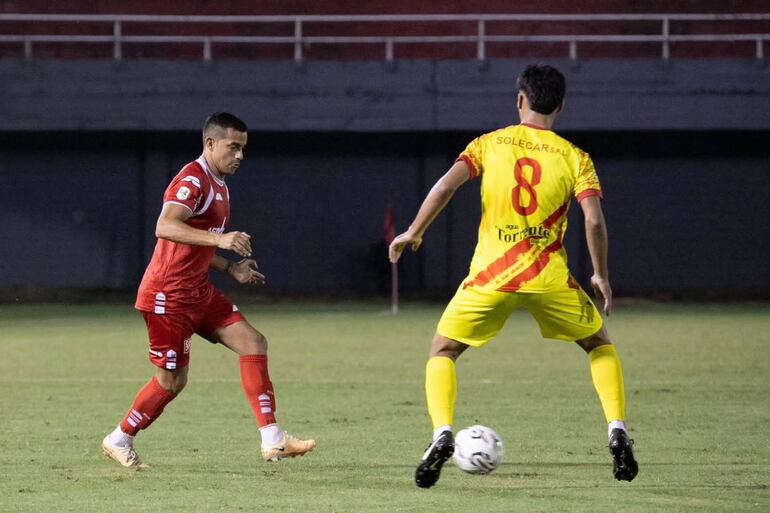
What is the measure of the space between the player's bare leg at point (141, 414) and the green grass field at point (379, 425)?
130mm

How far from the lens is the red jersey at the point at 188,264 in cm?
759

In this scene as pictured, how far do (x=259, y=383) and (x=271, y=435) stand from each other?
322mm

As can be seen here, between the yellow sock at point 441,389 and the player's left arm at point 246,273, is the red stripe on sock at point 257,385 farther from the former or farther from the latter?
the yellow sock at point 441,389

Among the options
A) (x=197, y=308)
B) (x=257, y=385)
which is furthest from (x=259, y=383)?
(x=197, y=308)

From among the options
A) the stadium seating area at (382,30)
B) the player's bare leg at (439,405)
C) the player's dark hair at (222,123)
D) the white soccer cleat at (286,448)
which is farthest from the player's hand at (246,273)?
the stadium seating area at (382,30)

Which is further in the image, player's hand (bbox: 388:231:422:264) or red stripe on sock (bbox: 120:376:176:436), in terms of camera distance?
red stripe on sock (bbox: 120:376:176:436)

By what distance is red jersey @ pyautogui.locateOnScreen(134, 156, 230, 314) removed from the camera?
759 cm

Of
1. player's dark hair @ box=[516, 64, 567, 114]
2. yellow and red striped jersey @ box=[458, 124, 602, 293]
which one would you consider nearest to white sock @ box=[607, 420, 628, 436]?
yellow and red striped jersey @ box=[458, 124, 602, 293]

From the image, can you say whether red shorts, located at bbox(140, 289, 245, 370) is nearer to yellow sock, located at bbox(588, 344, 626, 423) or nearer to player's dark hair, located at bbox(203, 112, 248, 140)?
player's dark hair, located at bbox(203, 112, 248, 140)

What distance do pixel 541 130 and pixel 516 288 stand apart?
82cm

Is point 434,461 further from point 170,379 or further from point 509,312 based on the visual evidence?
point 170,379

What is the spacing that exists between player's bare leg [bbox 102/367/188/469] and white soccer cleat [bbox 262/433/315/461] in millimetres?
646

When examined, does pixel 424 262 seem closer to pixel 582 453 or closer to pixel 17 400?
pixel 17 400

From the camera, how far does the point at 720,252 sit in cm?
2894
